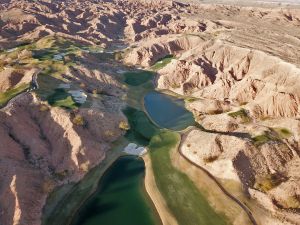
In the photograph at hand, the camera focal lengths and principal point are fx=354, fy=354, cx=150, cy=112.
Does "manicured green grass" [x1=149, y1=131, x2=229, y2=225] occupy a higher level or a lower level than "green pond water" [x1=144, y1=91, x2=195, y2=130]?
higher

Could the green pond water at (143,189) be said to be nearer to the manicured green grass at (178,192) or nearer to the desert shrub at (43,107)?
the manicured green grass at (178,192)

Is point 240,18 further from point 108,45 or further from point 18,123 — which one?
point 18,123

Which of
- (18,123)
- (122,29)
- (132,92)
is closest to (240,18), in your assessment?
(122,29)

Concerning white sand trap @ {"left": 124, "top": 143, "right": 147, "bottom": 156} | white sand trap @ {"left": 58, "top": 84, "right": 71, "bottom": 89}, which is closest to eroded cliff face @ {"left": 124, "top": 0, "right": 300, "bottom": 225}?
white sand trap @ {"left": 124, "top": 143, "right": 147, "bottom": 156}

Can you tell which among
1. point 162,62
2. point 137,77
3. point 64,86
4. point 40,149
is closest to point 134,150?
point 40,149

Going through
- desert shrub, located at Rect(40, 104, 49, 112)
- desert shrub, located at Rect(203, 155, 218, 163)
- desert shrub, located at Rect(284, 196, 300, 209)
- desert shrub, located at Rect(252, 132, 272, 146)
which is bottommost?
desert shrub, located at Rect(40, 104, 49, 112)

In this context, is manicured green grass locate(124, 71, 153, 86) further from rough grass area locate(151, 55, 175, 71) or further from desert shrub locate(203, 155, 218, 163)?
desert shrub locate(203, 155, 218, 163)
